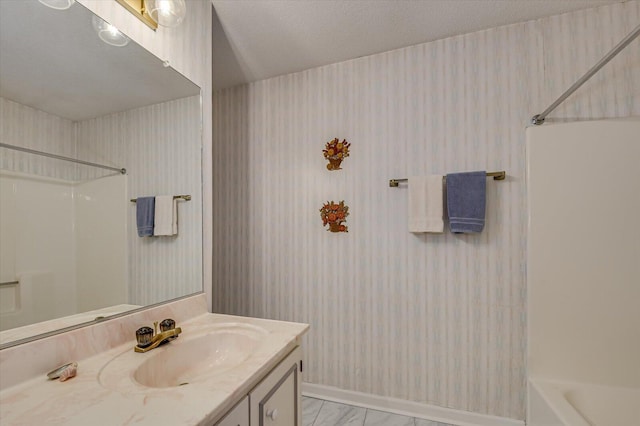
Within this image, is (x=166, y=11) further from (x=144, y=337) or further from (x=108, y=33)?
(x=144, y=337)

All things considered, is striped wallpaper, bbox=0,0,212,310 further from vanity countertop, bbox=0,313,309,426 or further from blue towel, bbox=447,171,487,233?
blue towel, bbox=447,171,487,233

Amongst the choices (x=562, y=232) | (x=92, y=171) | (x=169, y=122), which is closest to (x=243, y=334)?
(x=92, y=171)

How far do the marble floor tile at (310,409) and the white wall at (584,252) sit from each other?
1.29 m

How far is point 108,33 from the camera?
100 cm

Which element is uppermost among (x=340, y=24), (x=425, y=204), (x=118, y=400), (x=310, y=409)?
(x=340, y=24)

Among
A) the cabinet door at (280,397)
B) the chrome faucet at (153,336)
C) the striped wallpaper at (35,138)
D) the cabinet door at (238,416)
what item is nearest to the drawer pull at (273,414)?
the cabinet door at (280,397)

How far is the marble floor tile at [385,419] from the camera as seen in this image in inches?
67.6

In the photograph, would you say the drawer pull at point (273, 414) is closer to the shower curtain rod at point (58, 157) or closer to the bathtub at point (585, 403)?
the shower curtain rod at point (58, 157)

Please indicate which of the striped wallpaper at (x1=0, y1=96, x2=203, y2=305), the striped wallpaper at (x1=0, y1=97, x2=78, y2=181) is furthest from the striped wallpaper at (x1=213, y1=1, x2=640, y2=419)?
the striped wallpaper at (x1=0, y1=97, x2=78, y2=181)

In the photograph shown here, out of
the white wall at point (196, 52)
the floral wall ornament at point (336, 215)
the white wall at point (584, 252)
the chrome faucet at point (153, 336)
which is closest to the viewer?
the chrome faucet at point (153, 336)

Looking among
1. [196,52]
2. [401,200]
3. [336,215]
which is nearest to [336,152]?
[336,215]

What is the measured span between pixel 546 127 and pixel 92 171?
2.03m

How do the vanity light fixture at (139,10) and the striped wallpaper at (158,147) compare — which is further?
the vanity light fixture at (139,10)

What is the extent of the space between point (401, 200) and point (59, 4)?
5.85ft
